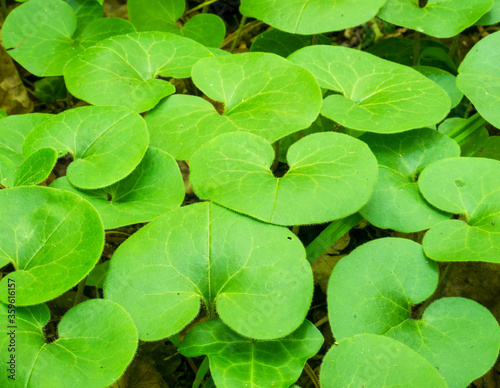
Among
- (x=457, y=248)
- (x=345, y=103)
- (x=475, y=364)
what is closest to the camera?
(x=475, y=364)

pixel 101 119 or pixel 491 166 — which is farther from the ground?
pixel 101 119

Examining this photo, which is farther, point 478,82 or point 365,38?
point 365,38

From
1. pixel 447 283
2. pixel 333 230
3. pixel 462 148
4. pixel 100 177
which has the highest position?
pixel 100 177

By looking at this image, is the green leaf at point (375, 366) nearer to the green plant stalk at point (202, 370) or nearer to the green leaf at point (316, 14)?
the green plant stalk at point (202, 370)

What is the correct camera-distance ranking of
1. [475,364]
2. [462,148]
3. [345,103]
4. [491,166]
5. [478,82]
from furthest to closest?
[462,148], [478,82], [345,103], [491,166], [475,364]

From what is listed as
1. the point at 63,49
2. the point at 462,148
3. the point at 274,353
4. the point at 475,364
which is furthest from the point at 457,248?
the point at 63,49

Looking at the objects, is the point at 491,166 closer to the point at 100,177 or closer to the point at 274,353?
the point at 274,353

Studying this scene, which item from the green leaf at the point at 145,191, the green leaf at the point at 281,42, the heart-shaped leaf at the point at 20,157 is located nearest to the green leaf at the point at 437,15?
the green leaf at the point at 281,42
